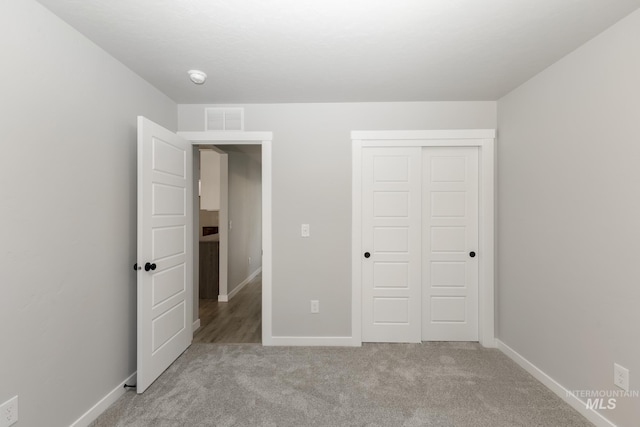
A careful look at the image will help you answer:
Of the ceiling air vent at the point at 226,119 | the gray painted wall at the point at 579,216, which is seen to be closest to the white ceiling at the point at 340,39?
the gray painted wall at the point at 579,216

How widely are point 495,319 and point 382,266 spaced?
1236 mm

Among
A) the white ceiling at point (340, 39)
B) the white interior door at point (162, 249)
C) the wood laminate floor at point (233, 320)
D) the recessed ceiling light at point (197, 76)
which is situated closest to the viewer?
the white ceiling at point (340, 39)

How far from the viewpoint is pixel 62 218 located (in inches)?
66.0

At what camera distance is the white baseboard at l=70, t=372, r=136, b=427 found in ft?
5.93

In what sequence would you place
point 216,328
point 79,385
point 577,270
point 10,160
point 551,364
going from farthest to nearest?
point 216,328 → point 551,364 → point 577,270 → point 79,385 → point 10,160

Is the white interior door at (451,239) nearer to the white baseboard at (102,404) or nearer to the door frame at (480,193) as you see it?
the door frame at (480,193)

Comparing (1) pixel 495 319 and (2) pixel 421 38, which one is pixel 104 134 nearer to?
(2) pixel 421 38

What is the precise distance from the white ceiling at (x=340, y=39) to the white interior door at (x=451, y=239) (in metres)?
0.72

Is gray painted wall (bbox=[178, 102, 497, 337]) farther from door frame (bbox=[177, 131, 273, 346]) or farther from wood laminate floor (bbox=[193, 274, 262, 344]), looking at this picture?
wood laminate floor (bbox=[193, 274, 262, 344])

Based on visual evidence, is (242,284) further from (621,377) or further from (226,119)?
(621,377)

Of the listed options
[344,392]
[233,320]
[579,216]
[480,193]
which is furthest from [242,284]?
[579,216]

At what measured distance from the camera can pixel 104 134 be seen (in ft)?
6.54

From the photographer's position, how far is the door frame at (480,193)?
2898 mm

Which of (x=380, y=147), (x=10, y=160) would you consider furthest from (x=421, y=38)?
(x=10, y=160)
